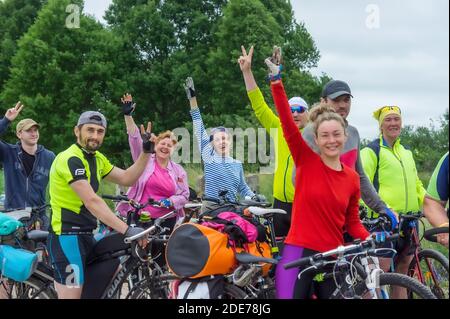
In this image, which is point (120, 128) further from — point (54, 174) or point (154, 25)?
point (54, 174)

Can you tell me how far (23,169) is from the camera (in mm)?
7012

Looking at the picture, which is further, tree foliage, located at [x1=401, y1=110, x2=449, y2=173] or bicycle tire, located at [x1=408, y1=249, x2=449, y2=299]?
tree foliage, located at [x1=401, y1=110, x2=449, y2=173]

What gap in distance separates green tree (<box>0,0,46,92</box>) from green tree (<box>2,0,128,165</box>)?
13.4 feet

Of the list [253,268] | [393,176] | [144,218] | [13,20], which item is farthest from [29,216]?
[13,20]

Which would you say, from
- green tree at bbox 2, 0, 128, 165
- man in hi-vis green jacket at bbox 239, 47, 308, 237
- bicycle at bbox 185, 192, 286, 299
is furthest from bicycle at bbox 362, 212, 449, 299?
green tree at bbox 2, 0, 128, 165

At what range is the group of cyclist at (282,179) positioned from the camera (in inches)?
156

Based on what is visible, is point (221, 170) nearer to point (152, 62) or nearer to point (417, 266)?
point (417, 266)

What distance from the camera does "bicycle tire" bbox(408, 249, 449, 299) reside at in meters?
5.01

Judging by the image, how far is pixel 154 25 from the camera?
105 ft

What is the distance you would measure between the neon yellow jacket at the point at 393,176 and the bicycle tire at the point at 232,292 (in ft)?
5.62

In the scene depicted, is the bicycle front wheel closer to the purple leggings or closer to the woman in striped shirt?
the purple leggings

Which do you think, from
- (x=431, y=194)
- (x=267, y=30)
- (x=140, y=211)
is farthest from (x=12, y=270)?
(x=267, y=30)

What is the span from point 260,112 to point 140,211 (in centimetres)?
153

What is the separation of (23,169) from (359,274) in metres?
4.28
